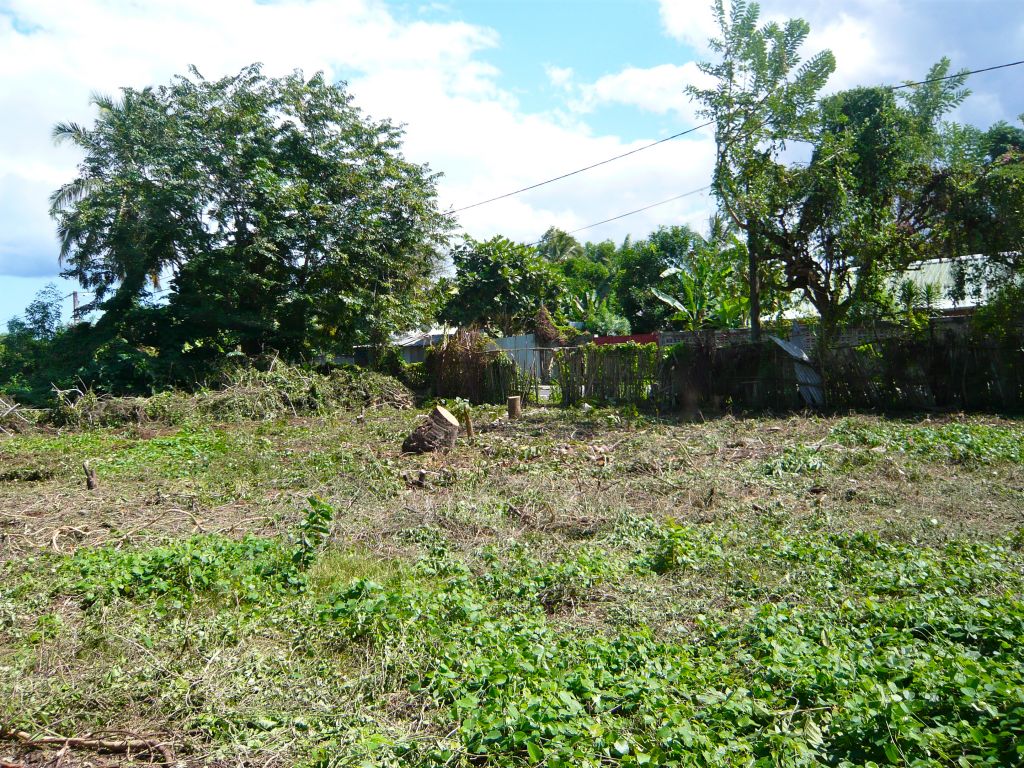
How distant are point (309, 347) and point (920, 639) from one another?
19128 millimetres

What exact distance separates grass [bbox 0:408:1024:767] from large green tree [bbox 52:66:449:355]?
11.0 meters

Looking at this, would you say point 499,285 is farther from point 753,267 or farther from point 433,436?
point 433,436

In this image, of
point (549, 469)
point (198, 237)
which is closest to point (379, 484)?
point (549, 469)

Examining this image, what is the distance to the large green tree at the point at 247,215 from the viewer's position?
18.9 metres

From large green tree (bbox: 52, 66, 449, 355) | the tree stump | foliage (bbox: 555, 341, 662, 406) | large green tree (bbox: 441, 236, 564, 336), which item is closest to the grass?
the tree stump

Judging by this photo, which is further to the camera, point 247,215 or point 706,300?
point 706,300

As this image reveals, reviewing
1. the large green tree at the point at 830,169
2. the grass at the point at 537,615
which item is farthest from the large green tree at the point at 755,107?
the grass at the point at 537,615

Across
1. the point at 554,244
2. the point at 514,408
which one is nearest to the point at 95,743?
the point at 514,408

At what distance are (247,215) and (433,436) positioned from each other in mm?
11447

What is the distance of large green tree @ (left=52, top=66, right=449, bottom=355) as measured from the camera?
18.9m

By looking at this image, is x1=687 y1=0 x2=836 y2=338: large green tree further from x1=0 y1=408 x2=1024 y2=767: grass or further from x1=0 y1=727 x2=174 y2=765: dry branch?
x1=0 y1=727 x2=174 y2=765: dry branch

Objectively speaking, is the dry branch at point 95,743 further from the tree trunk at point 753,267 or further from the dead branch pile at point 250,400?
the tree trunk at point 753,267

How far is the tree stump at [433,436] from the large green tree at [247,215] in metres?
9.34

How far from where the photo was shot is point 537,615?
486 centimetres
